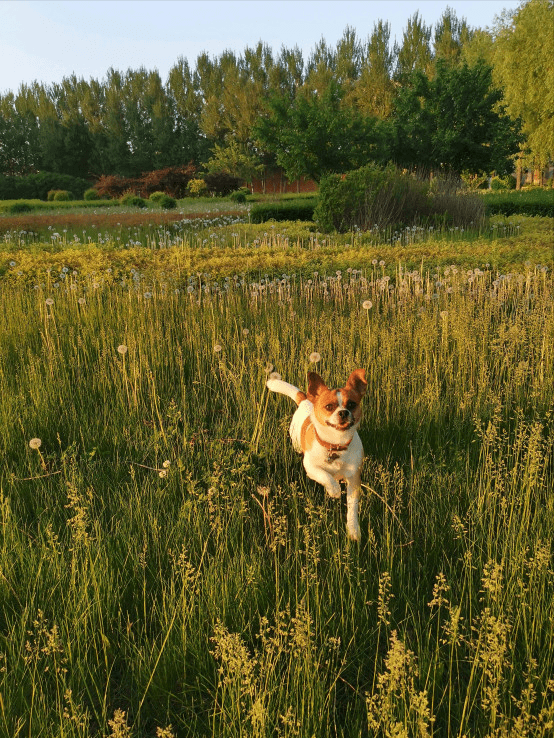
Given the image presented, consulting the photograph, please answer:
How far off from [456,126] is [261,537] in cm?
2713

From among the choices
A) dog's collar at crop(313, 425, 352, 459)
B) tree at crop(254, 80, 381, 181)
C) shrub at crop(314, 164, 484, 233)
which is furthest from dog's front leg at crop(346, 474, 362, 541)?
tree at crop(254, 80, 381, 181)

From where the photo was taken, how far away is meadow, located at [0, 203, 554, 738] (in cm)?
185

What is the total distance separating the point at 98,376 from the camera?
188 inches

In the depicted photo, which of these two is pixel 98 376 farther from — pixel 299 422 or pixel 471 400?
pixel 471 400

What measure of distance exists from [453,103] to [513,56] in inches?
434

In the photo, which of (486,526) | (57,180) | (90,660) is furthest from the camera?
(57,180)

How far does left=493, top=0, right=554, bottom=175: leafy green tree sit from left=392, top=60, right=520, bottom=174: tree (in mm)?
8194

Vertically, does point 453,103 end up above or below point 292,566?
above

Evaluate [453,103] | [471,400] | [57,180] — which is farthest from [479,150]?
[57,180]

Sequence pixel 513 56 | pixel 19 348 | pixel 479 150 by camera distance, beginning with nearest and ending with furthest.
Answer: pixel 19 348, pixel 479 150, pixel 513 56

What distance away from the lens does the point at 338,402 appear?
2.52 metres

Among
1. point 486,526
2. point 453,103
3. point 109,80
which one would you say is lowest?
point 486,526

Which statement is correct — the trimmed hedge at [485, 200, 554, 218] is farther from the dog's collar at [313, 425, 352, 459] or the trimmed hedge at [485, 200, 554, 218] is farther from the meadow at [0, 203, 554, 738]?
the dog's collar at [313, 425, 352, 459]

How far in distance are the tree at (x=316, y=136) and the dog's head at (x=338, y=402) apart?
1818 cm
